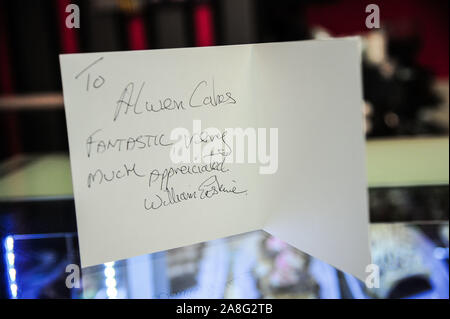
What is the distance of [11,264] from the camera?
0.70 m

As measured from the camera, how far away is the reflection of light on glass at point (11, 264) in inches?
26.1

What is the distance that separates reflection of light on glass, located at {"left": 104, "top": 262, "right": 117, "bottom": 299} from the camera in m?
0.65

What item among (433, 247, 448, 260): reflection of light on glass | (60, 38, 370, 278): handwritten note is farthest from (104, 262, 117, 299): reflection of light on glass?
(433, 247, 448, 260): reflection of light on glass

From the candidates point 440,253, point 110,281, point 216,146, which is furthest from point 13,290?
point 440,253

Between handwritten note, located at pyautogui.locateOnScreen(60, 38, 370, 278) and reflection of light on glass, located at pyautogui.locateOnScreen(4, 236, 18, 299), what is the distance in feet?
0.58

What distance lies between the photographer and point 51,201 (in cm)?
86

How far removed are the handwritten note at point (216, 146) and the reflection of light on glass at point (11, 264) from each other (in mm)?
176

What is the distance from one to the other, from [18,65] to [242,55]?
286 centimetres

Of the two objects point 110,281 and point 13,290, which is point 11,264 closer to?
point 13,290

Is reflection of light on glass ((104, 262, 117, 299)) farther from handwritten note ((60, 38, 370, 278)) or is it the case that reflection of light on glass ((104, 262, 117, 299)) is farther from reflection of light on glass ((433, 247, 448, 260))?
reflection of light on glass ((433, 247, 448, 260))

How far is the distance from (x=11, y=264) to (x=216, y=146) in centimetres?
41

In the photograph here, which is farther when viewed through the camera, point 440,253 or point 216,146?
point 440,253
